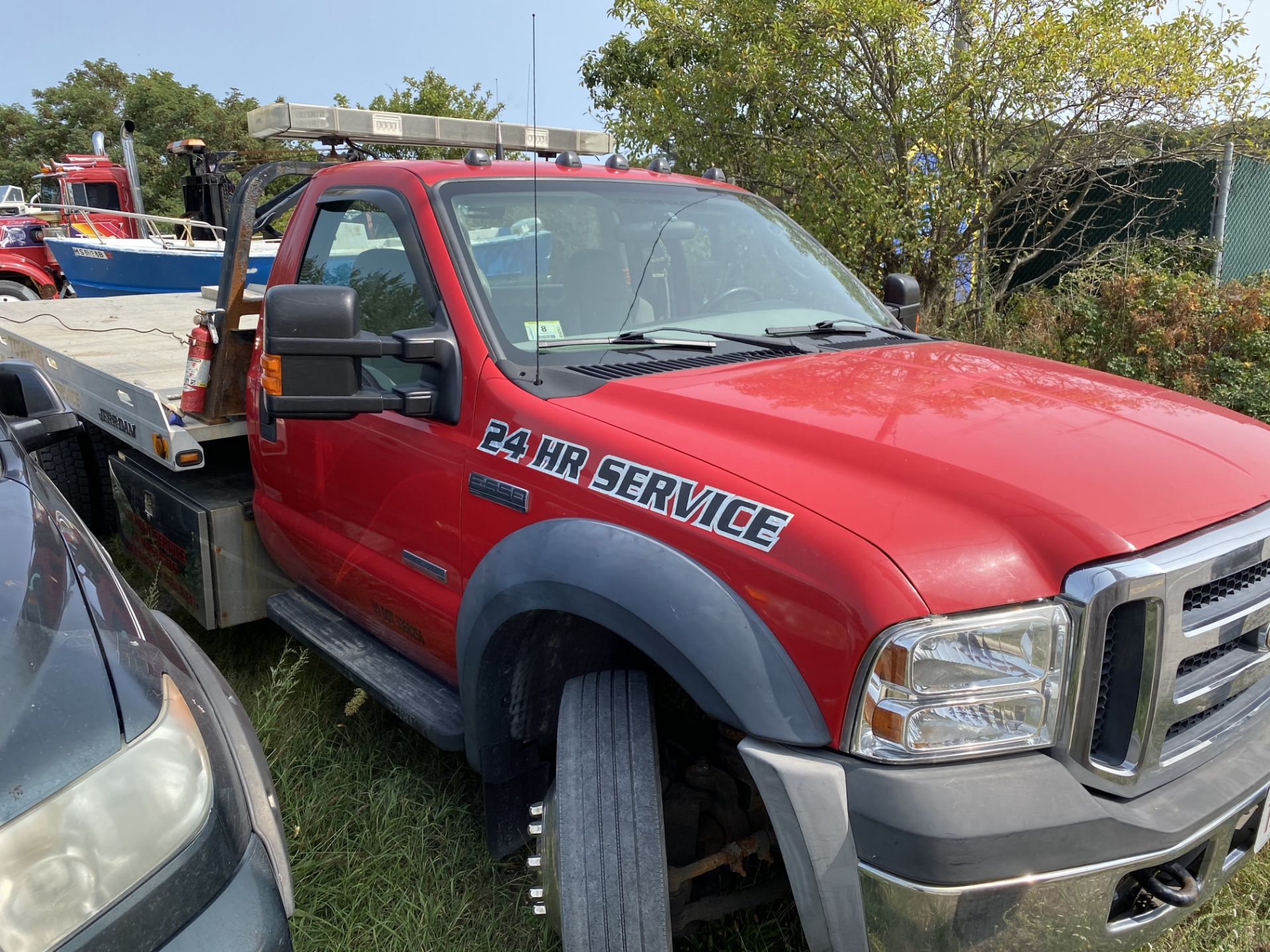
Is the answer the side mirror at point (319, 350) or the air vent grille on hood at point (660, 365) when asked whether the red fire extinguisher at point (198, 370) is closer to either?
the side mirror at point (319, 350)

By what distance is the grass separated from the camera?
248cm

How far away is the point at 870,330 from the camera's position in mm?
3121

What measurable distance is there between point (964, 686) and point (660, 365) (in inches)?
47.7

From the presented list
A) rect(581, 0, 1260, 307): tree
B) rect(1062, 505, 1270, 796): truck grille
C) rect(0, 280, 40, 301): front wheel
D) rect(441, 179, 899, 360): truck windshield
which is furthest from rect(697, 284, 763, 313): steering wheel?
rect(0, 280, 40, 301): front wheel

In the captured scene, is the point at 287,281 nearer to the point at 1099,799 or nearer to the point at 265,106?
the point at 265,106

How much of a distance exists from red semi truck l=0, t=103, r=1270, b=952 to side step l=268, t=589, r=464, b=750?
0.05 ft

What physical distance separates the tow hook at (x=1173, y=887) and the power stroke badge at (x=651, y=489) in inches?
34.6

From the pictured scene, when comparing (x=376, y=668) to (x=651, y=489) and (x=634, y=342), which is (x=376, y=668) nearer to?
(x=634, y=342)

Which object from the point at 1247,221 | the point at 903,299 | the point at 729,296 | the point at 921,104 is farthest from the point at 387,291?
the point at 1247,221

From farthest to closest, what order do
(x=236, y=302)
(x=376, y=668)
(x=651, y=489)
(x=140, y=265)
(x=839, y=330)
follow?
(x=140, y=265)
(x=236, y=302)
(x=839, y=330)
(x=376, y=668)
(x=651, y=489)

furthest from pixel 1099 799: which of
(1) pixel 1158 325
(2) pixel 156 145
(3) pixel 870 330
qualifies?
(2) pixel 156 145

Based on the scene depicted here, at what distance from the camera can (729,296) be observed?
3.09 m

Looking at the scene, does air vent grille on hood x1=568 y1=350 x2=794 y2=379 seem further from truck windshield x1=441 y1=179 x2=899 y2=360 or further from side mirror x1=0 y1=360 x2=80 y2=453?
side mirror x1=0 y1=360 x2=80 y2=453

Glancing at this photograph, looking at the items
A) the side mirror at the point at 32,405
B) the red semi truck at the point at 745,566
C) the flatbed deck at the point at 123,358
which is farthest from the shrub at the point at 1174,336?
the side mirror at the point at 32,405
